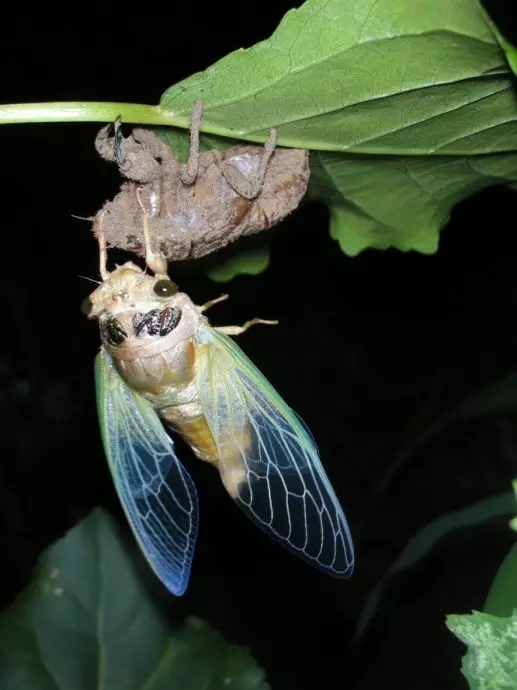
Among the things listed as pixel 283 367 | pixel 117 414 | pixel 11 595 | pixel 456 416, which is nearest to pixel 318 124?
pixel 117 414

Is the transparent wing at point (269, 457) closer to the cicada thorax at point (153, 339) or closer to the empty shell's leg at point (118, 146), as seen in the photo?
the cicada thorax at point (153, 339)

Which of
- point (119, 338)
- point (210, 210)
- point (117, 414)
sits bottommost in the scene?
point (117, 414)

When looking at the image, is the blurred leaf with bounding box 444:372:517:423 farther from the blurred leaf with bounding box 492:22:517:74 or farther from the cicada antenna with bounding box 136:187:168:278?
the blurred leaf with bounding box 492:22:517:74

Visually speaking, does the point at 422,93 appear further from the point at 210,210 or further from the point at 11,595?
the point at 11,595

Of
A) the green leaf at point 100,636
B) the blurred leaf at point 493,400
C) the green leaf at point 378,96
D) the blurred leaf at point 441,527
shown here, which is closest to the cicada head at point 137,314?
the green leaf at point 378,96

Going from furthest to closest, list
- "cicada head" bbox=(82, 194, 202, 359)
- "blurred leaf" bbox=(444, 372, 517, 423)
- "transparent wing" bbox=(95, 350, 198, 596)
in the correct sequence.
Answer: "blurred leaf" bbox=(444, 372, 517, 423), "transparent wing" bbox=(95, 350, 198, 596), "cicada head" bbox=(82, 194, 202, 359)

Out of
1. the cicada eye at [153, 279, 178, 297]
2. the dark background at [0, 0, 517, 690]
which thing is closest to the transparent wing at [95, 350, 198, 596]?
the cicada eye at [153, 279, 178, 297]
